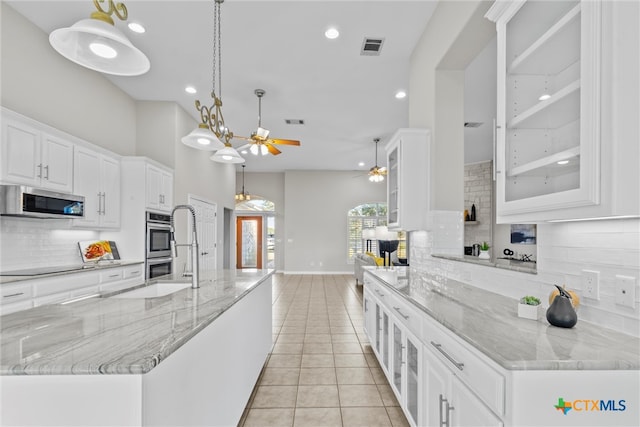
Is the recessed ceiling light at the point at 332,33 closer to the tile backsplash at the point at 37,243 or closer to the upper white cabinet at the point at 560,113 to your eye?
the upper white cabinet at the point at 560,113

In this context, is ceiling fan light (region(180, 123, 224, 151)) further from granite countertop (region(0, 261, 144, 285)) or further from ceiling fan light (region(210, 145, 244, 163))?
granite countertop (region(0, 261, 144, 285))

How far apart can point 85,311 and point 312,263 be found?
9.13 metres

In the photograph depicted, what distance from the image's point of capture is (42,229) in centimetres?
350

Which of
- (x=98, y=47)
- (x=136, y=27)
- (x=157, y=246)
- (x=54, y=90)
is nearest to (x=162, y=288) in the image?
(x=98, y=47)

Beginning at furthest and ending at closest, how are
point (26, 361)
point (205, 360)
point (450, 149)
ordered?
point (450, 149) < point (205, 360) < point (26, 361)

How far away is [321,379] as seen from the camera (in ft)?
9.70

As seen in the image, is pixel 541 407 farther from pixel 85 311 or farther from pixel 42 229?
pixel 42 229

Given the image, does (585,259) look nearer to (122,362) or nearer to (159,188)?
(122,362)

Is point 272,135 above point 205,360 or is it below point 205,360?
above

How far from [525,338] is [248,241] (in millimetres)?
10698

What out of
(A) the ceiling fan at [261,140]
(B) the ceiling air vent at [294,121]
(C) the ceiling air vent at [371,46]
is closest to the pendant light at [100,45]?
(C) the ceiling air vent at [371,46]

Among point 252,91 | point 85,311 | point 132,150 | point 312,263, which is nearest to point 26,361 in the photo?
point 85,311

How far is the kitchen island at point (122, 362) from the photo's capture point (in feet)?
3.04

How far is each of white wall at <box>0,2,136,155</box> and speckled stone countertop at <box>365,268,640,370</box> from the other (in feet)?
13.5
